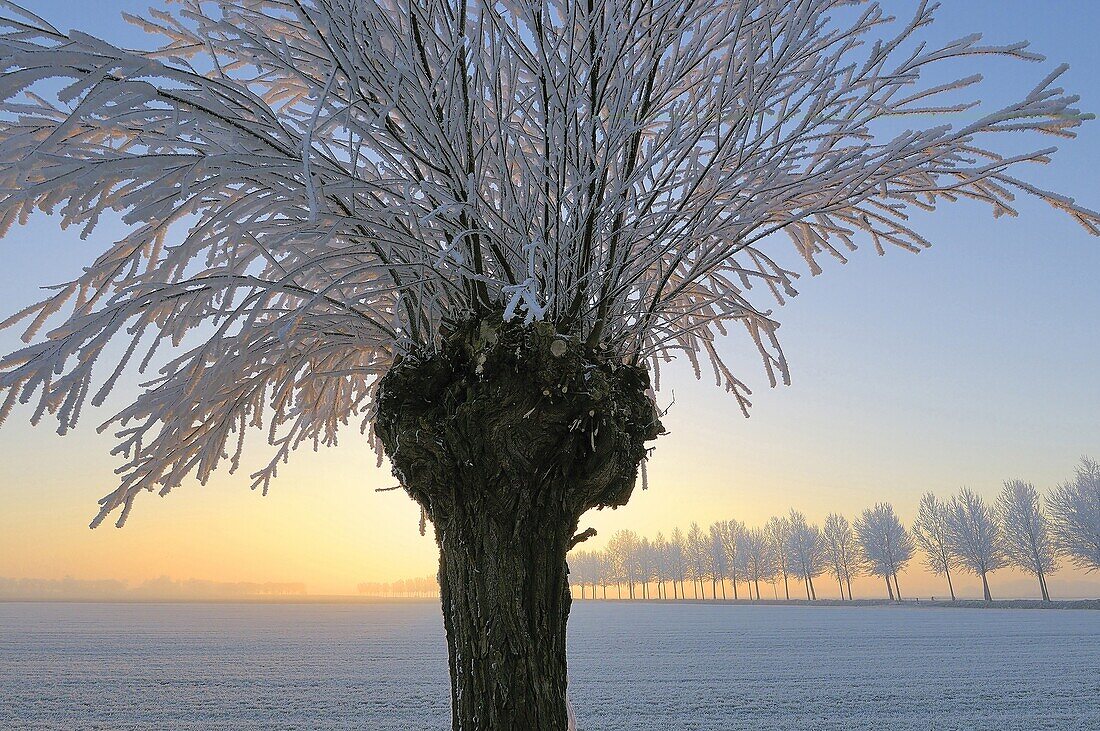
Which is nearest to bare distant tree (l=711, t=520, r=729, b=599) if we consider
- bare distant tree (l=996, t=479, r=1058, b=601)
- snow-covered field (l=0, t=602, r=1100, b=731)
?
bare distant tree (l=996, t=479, r=1058, b=601)

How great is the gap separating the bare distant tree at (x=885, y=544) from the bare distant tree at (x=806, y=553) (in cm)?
426

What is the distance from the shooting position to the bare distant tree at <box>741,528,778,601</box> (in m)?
59.4

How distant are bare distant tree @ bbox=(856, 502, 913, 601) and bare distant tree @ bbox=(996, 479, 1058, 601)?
7.45 m

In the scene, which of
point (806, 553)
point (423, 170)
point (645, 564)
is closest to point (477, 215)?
point (423, 170)

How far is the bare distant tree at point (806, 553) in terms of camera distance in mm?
54312

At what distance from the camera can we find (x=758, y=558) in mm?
60125

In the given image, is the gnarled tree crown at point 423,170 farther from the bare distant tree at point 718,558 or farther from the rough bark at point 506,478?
the bare distant tree at point 718,558

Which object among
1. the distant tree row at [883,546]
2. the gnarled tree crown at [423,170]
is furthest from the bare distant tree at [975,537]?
the gnarled tree crown at [423,170]

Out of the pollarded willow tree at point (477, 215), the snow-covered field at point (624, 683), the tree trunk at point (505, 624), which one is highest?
the pollarded willow tree at point (477, 215)

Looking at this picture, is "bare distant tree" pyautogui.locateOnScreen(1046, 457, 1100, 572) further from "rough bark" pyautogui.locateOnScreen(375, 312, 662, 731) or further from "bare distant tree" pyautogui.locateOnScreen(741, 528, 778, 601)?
"rough bark" pyautogui.locateOnScreen(375, 312, 662, 731)

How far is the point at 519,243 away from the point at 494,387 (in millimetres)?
519

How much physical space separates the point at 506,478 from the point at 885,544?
2097 inches

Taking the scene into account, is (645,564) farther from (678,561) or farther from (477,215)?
(477,215)

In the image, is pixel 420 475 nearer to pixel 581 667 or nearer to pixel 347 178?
pixel 347 178
